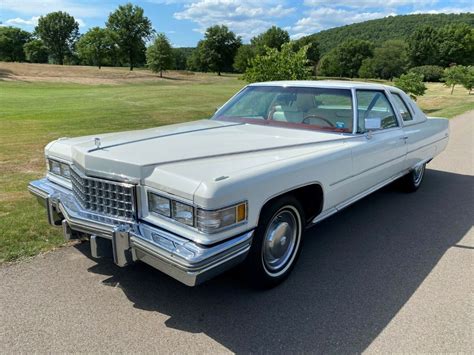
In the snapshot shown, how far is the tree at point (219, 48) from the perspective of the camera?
91375 mm

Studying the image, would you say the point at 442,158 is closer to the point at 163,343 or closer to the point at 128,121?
the point at 163,343

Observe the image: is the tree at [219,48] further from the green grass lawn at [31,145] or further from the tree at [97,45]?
the green grass lawn at [31,145]

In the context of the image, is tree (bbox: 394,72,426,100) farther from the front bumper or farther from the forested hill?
the forested hill

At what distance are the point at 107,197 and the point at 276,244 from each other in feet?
4.55

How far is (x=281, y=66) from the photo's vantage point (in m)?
14.9

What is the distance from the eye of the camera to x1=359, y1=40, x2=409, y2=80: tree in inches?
3351

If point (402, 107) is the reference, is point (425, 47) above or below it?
above

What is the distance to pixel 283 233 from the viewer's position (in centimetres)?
335

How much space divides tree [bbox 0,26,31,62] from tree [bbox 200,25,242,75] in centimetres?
4202

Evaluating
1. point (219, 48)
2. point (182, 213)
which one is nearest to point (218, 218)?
point (182, 213)

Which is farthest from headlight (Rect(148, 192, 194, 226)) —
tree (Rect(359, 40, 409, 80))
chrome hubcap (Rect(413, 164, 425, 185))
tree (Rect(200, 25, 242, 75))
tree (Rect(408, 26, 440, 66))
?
tree (Rect(408, 26, 440, 66))

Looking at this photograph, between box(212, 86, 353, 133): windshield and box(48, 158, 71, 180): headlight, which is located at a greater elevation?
box(212, 86, 353, 133): windshield

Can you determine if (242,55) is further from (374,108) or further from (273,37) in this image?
(374,108)

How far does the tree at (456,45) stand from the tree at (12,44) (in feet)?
313
